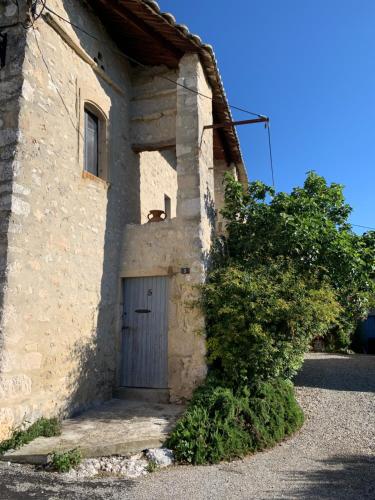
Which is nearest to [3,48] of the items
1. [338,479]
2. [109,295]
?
[109,295]

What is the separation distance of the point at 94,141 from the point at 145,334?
337 cm

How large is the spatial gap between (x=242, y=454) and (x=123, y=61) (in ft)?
23.2

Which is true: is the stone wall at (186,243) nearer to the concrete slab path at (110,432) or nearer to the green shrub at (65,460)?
the concrete slab path at (110,432)

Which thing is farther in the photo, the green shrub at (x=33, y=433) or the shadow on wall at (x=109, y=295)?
the shadow on wall at (x=109, y=295)

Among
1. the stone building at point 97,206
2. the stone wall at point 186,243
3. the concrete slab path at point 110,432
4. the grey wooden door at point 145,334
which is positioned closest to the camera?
the concrete slab path at point 110,432

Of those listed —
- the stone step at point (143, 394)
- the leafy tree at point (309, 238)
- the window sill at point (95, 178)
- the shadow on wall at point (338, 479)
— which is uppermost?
the window sill at point (95, 178)

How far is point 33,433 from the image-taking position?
4508 millimetres

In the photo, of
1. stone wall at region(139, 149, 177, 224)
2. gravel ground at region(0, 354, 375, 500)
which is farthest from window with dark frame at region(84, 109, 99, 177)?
gravel ground at region(0, 354, 375, 500)

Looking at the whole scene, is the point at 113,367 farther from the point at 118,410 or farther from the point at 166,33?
the point at 166,33

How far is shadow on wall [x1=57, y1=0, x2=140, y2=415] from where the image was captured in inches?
226

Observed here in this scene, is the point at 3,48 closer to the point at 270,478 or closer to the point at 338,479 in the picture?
the point at 270,478

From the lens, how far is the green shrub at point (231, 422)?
438 centimetres

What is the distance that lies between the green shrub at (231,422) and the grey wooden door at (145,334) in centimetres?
118

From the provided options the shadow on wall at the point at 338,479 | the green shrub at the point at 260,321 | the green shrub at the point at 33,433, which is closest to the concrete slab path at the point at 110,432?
the green shrub at the point at 33,433
